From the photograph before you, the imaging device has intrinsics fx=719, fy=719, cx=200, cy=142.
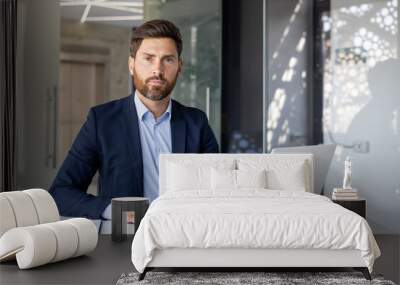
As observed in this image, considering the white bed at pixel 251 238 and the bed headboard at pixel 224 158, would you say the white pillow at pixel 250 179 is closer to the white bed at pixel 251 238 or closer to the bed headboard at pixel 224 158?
the bed headboard at pixel 224 158

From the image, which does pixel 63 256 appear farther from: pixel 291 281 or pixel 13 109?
pixel 13 109

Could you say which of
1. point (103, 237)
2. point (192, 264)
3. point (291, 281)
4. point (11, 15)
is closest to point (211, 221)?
point (192, 264)

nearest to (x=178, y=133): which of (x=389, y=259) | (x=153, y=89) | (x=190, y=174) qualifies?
(x=153, y=89)

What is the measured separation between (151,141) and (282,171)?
1240 millimetres

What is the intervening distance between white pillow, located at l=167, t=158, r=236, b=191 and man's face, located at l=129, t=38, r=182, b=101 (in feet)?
3.36

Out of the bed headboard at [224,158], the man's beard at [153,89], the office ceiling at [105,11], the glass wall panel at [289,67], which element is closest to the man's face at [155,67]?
the man's beard at [153,89]

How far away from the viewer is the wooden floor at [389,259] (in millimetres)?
4469

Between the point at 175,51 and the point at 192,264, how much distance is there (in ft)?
9.33

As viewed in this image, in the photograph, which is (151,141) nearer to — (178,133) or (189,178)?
(178,133)

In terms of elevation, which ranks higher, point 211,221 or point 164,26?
point 164,26

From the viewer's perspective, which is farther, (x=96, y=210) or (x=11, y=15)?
(x=11, y=15)

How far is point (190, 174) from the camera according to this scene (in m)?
5.52

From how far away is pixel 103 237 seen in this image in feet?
19.3

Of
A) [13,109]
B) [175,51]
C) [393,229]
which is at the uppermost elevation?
[175,51]
